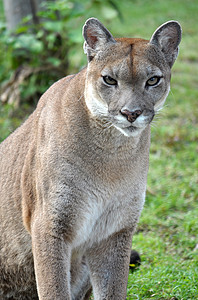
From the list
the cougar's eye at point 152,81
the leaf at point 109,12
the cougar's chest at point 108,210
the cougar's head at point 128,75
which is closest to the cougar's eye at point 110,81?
the cougar's head at point 128,75

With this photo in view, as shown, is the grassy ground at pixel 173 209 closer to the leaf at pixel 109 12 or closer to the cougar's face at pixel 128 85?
the cougar's face at pixel 128 85

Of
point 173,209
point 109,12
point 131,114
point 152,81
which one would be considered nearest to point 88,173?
point 131,114

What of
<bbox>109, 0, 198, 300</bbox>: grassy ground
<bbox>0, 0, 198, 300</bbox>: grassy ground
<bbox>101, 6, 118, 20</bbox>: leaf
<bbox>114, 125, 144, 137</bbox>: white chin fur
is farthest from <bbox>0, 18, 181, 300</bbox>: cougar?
<bbox>101, 6, 118, 20</bbox>: leaf

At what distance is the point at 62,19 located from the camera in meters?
7.68

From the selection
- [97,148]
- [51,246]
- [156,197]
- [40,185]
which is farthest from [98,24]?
[156,197]

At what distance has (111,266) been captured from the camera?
145 inches

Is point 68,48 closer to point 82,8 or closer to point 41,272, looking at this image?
point 82,8

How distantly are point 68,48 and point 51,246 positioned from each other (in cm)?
509

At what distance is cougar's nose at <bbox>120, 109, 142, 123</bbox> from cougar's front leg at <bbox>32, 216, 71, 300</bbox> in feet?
2.75

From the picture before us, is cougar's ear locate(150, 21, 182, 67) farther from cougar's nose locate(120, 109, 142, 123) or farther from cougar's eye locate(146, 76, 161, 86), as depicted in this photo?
cougar's nose locate(120, 109, 142, 123)

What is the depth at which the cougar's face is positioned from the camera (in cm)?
326

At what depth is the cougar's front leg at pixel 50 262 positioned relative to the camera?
3.33 metres

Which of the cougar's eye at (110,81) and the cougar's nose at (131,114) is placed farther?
the cougar's eye at (110,81)

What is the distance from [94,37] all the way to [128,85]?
0.49 meters
